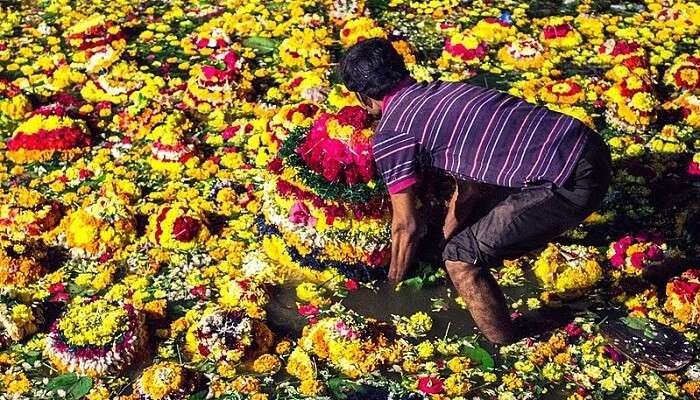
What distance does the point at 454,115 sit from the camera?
174 inches

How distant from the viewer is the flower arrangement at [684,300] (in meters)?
5.05

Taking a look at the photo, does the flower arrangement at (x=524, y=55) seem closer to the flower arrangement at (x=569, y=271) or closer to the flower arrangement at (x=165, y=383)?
the flower arrangement at (x=569, y=271)

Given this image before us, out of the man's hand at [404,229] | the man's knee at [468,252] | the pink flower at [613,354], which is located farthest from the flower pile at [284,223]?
the man's knee at [468,252]

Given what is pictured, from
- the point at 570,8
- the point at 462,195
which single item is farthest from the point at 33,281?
the point at 570,8

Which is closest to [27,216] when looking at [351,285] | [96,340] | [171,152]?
[171,152]

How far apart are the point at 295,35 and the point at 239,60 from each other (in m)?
0.84

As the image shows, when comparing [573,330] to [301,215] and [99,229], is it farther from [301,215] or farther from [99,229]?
[99,229]

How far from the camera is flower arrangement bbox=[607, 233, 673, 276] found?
17.8 ft

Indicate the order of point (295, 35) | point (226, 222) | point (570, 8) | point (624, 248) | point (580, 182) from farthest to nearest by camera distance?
point (570, 8) → point (295, 35) → point (226, 222) → point (624, 248) → point (580, 182)

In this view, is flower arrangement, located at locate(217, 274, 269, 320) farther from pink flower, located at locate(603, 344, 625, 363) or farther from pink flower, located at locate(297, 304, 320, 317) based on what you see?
pink flower, located at locate(603, 344, 625, 363)

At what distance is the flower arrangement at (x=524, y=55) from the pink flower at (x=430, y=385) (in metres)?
3.85

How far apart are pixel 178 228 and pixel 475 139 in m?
2.27

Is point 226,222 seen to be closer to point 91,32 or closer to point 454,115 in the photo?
point 454,115

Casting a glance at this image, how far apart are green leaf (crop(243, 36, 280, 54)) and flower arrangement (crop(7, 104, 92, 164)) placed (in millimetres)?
2031
